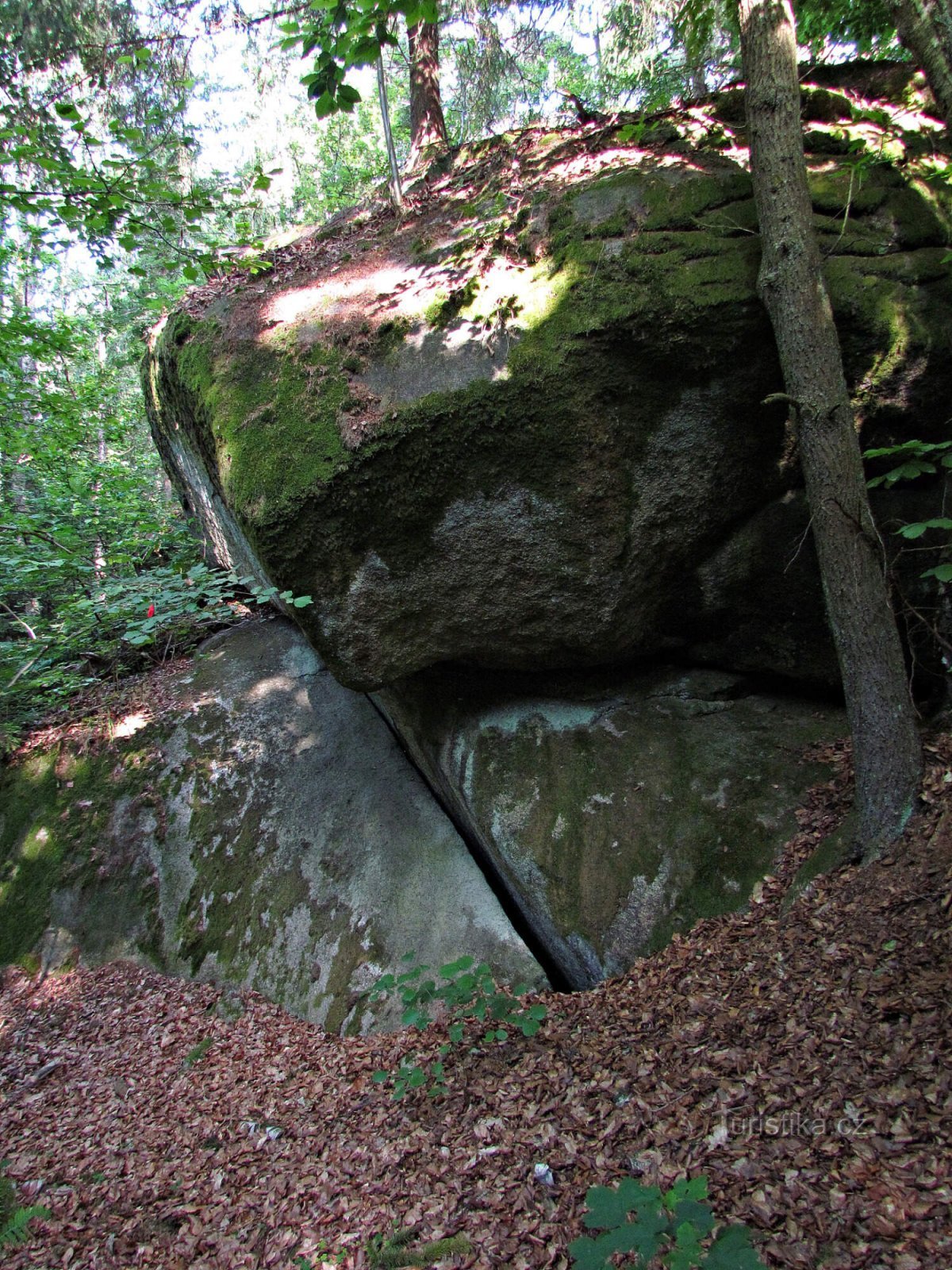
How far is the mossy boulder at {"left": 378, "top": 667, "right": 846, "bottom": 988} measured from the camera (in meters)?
4.34

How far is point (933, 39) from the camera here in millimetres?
4449

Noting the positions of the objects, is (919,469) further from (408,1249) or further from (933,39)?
(408,1249)

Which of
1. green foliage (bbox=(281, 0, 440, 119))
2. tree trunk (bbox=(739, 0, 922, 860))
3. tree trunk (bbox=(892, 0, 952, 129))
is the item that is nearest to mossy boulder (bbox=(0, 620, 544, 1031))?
tree trunk (bbox=(739, 0, 922, 860))

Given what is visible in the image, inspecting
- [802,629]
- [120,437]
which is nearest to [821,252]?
[802,629]

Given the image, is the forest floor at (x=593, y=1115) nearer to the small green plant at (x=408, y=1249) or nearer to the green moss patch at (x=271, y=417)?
the small green plant at (x=408, y=1249)

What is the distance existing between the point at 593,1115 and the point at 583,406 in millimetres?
3658

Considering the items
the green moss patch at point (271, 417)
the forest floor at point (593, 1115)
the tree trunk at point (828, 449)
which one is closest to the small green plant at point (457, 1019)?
the forest floor at point (593, 1115)

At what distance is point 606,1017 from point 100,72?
8.89m

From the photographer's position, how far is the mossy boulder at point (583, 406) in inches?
164

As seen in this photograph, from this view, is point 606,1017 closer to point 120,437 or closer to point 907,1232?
point 907,1232

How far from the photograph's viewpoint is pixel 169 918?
5973 mm

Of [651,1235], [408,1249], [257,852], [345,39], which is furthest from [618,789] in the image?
[345,39]

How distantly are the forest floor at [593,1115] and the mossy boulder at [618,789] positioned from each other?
305 millimetres

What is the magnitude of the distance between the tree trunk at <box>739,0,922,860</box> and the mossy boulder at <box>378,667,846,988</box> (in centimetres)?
85
